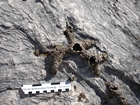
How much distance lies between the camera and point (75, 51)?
10.1 metres

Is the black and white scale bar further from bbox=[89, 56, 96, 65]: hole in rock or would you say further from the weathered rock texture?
bbox=[89, 56, 96, 65]: hole in rock

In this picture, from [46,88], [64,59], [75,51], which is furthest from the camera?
[64,59]

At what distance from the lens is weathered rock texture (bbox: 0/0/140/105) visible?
1009 cm

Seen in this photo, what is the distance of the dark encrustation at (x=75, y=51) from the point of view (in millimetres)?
10008

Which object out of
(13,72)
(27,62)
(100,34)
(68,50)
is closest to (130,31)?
(100,34)

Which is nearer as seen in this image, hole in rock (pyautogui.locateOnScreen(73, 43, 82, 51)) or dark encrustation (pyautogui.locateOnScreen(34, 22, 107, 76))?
dark encrustation (pyautogui.locateOnScreen(34, 22, 107, 76))

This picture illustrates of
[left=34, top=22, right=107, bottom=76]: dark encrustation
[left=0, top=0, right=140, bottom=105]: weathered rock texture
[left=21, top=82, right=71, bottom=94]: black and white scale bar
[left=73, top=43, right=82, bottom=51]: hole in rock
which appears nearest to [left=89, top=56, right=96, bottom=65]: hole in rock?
[left=34, top=22, right=107, bottom=76]: dark encrustation

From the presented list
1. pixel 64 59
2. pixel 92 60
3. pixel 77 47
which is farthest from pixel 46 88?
pixel 92 60

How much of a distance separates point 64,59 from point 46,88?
1561 millimetres

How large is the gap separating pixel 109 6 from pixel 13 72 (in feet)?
18.8

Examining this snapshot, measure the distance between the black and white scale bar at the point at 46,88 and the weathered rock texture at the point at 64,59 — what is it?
0.20m

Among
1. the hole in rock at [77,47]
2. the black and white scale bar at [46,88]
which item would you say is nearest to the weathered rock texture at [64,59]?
the black and white scale bar at [46,88]

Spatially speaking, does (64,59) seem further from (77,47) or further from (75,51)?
(77,47)

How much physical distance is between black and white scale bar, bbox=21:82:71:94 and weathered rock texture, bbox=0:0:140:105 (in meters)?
0.20
